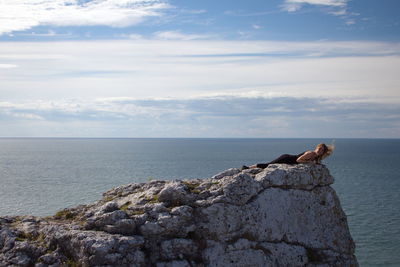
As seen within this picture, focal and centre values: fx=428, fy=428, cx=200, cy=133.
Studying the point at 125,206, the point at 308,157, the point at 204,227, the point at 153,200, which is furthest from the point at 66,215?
the point at 308,157

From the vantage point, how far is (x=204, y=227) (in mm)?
12602

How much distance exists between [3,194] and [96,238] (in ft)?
190

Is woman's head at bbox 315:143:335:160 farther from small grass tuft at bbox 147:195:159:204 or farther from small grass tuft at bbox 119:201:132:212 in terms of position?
small grass tuft at bbox 119:201:132:212

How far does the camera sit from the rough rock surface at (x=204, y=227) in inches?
466

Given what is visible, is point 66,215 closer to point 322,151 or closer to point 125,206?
point 125,206

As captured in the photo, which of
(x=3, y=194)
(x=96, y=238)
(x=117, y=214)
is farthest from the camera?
(x=3, y=194)

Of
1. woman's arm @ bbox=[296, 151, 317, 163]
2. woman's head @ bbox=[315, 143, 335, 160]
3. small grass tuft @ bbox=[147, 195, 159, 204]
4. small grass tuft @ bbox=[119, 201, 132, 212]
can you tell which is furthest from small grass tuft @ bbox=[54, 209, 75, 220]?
woman's head @ bbox=[315, 143, 335, 160]

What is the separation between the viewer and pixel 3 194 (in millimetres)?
63156

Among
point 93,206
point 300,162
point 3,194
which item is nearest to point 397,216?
point 300,162

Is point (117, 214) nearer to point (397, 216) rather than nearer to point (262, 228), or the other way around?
point (262, 228)

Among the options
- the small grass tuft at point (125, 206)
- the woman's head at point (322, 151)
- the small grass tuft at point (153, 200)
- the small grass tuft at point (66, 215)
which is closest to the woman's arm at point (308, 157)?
the woman's head at point (322, 151)

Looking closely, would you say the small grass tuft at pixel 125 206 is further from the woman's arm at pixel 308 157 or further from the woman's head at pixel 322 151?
the woman's head at pixel 322 151

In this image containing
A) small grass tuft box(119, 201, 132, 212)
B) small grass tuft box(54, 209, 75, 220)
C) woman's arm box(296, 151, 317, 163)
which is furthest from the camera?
woman's arm box(296, 151, 317, 163)

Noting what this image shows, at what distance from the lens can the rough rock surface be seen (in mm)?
11844
